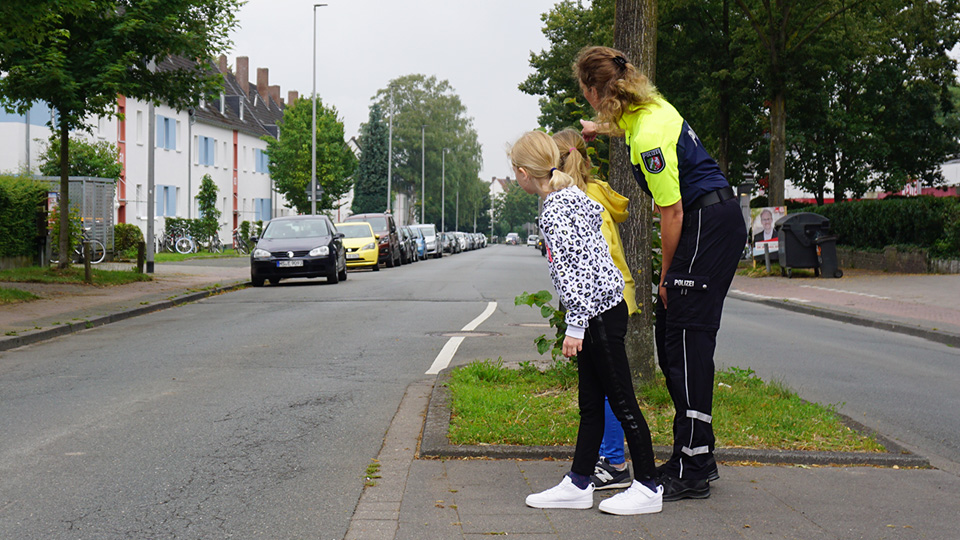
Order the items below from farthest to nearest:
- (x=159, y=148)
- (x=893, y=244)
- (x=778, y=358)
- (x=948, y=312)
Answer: (x=159, y=148) < (x=893, y=244) < (x=948, y=312) < (x=778, y=358)

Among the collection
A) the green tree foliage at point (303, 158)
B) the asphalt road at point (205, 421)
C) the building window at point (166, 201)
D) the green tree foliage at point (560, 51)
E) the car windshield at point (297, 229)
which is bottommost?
the asphalt road at point (205, 421)

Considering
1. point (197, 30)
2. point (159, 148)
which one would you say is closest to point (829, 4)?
point (197, 30)

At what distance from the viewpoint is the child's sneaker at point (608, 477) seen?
4914mm

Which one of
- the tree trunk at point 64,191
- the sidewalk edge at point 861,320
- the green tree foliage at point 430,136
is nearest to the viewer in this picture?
the sidewalk edge at point 861,320

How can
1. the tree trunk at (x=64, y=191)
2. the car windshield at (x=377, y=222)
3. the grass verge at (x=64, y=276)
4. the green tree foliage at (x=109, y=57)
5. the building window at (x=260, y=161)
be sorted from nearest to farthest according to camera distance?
the green tree foliage at (x=109, y=57)
the grass verge at (x=64, y=276)
the tree trunk at (x=64, y=191)
the car windshield at (x=377, y=222)
the building window at (x=260, y=161)

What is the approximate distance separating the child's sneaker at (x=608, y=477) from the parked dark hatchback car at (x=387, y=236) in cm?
3321

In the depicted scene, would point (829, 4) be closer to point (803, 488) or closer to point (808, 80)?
point (808, 80)

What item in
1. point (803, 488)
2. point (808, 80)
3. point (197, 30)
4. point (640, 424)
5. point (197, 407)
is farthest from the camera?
point (808, 80)

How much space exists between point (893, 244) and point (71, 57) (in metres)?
21.6

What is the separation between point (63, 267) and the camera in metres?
21.2

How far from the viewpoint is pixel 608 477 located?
4.92 meters

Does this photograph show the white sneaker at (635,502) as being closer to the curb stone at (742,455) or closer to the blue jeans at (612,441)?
the blue jeans at (612,441)

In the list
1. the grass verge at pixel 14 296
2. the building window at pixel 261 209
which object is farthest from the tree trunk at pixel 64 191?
the building window at pixel 261 209

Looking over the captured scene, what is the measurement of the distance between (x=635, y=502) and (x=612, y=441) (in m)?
0.50
